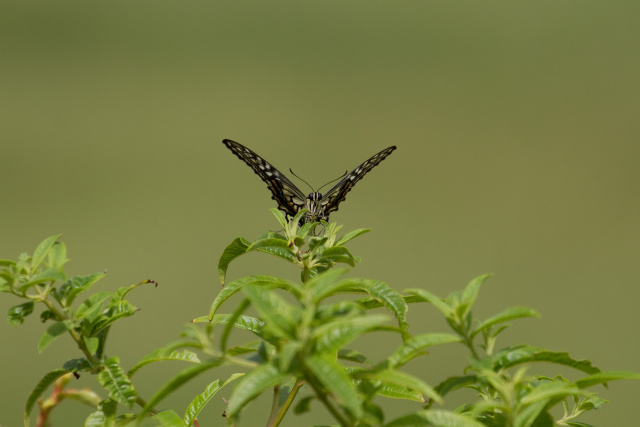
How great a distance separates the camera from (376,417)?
0.57 m

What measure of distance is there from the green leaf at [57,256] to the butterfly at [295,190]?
1.16 meters

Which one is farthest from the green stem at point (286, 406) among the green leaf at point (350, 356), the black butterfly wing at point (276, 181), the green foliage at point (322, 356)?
the black butterfly wing at point (276, 181)

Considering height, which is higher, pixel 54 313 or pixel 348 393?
pixel 54 313

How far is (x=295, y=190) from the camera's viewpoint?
2.20 metres

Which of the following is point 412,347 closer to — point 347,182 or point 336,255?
point 336,255

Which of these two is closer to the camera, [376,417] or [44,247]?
[376,417]

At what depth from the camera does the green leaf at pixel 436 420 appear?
1.84 feet

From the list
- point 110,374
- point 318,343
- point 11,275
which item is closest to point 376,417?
point 318,343

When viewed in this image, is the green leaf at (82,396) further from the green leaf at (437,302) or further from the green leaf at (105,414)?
the green leaf at (437,302)

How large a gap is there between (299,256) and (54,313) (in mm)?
363

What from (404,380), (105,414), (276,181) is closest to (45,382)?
(105,414)

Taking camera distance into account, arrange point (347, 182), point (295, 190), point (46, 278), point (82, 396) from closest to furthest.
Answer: point (46, 278)
point (82, 396)
point (347, 182)
point (295, 190)

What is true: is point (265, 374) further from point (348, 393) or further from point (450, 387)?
point (450, 387)

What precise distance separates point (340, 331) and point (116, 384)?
14.4 inches
